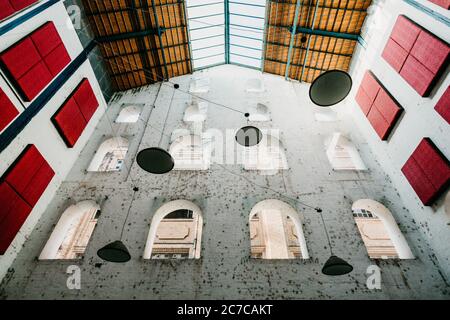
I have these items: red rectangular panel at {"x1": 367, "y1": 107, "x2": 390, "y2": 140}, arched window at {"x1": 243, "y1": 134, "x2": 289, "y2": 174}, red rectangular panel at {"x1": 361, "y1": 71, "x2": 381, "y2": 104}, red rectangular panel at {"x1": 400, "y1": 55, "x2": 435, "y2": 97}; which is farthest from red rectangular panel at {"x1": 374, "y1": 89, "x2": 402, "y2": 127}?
arched window at {"x1": 243, "y1": 134, "x2": 289, "y2": 174}

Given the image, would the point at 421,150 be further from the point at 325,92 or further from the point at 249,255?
the point at 249,255

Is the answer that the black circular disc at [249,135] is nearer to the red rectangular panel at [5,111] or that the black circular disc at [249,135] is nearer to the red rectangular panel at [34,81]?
the red rectangular panel at [5,111]

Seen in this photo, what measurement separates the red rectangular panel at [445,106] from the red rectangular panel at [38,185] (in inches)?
499

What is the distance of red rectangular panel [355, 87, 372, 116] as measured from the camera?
11.1m

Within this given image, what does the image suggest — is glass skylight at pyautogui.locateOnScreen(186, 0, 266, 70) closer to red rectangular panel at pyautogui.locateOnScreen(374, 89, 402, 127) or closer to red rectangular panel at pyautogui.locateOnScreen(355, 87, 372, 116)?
red rectangular panel at pyautogui.locateOnScreen(355, 87, 372, 116)

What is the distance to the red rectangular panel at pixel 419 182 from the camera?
7.91 m

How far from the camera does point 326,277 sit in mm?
7523

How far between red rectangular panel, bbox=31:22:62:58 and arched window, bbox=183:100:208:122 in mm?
5825

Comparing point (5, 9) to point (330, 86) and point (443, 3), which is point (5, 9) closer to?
point (330, 86)

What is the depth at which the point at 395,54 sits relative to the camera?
9664 millimetres

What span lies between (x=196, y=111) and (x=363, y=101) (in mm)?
7780

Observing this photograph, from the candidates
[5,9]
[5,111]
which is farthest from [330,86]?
[5,9]
